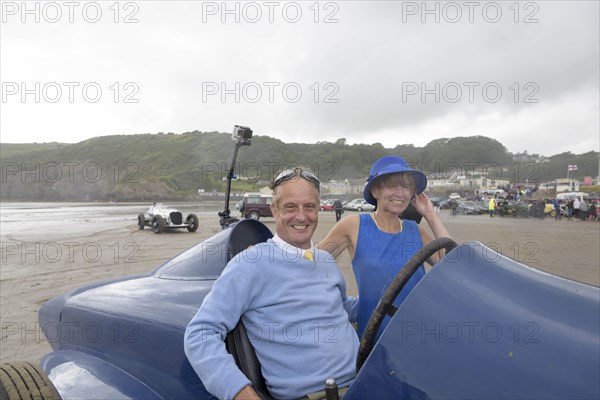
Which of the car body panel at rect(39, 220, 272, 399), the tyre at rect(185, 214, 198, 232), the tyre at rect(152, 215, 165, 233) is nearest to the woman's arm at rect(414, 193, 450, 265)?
the car body panel at rect(39, 220, 272, 399)

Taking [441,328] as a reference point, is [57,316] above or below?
below

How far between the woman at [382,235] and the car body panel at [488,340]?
77 cm

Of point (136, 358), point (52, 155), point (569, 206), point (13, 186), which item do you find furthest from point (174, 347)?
point (52, 155)

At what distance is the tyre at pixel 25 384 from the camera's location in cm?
203

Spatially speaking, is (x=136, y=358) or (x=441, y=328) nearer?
(x=441, y=328)

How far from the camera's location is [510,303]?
1.38 metres

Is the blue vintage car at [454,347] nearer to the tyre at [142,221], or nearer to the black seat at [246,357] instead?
the black seat at [246,357]

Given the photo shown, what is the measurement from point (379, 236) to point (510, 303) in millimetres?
1065

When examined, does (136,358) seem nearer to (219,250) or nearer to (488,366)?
(219,250)

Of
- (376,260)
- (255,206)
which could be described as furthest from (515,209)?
(376,260)

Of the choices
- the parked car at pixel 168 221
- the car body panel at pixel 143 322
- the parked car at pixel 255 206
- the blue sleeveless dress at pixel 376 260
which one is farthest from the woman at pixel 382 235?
the parked car at pixel 255 206

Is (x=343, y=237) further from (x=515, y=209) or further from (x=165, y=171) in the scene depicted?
(x=165, y=171)

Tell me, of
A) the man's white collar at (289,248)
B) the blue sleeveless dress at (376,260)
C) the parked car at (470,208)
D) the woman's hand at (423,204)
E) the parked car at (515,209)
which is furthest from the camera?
the parked car at (470,208)

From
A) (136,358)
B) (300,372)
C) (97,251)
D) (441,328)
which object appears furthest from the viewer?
(97,251)
